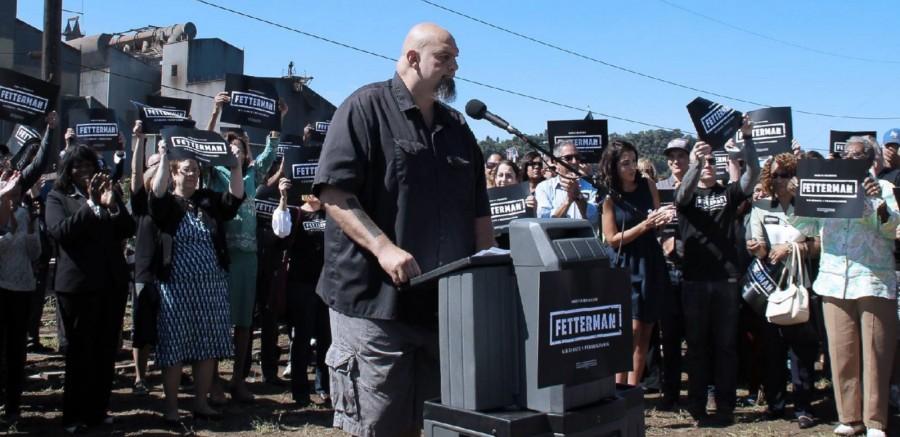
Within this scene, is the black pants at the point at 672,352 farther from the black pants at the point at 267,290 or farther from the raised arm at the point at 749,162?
the black pants at the point at 267,290

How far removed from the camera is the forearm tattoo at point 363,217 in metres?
3.29

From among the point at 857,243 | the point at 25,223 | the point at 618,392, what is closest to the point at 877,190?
the point at 857,243

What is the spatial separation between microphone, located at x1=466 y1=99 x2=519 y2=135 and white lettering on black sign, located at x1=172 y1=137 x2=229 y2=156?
10.4 feet

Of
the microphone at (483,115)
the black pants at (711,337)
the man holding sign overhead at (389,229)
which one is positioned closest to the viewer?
the man holding sign overhead at (389,229)

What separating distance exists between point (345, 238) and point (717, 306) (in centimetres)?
436

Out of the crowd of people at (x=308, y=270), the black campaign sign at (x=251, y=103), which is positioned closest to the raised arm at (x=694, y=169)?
the crowd of people at (x=308, y=270)

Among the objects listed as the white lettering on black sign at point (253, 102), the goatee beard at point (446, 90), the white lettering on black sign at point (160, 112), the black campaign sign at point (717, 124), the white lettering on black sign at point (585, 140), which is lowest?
the goatee beard at point (446, 90)

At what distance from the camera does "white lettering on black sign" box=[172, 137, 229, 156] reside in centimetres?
656

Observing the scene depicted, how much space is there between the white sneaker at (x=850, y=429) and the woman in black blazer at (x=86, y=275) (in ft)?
17.9

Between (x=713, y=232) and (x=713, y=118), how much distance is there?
0.91 metres

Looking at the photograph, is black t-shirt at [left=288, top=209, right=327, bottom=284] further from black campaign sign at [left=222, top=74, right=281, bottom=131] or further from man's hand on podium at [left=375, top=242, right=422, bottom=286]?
man's hand on podium at [left=375, top=242, right=422, bottom=286]

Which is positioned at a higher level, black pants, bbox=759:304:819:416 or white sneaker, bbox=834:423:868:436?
black pants, bbox=759:304:819:416

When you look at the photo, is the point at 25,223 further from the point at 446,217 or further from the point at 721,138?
the point at 721,138

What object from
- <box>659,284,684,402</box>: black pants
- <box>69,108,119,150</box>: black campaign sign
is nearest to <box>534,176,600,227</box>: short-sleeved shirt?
<box>659,284,684,402</box>: black pants
